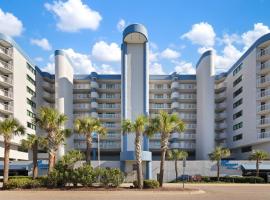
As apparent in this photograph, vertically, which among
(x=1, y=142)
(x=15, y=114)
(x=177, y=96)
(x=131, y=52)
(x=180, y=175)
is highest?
(x=131, y=52)

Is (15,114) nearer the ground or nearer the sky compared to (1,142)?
nearer the sky

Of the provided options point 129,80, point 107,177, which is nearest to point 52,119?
point 107,177

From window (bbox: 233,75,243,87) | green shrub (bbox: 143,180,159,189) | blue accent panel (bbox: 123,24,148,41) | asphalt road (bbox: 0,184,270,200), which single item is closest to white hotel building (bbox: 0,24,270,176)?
window (bbox: 233,75,243,87)

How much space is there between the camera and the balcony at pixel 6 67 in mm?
72044

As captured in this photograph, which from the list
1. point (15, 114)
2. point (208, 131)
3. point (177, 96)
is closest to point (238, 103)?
point (208, 131)

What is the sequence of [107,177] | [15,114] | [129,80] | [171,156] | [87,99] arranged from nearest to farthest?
[107,177] → [171,156] → [15,114] → [129,80] → [87,99]

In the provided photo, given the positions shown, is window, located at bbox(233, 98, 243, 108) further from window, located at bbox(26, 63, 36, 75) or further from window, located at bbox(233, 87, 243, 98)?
window, located at bbox(26, 63, 36, 75)

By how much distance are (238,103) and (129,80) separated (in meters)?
25.7

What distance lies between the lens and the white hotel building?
7419 cm

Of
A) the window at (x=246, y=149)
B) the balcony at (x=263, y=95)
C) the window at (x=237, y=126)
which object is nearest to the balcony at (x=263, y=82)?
the balcony at (x=263, y=95)

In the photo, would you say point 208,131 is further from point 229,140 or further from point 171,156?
point 171,156

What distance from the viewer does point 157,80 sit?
96500mm

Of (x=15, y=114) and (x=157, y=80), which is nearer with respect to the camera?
Answer: (x=15, y=114)

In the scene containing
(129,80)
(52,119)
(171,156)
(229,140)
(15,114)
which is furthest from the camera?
(229,140)
